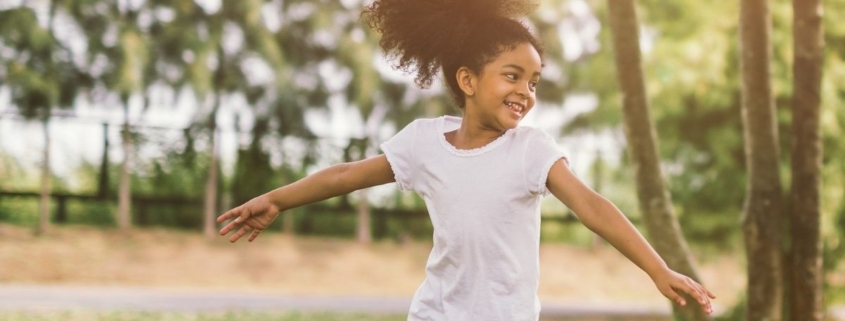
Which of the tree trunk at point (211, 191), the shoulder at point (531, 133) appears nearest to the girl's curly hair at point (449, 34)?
the shoulder at point (531, 133)

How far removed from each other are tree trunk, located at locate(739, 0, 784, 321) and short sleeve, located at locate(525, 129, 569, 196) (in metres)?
3.72

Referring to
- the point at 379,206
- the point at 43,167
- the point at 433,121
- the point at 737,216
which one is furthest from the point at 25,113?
the point at 433,121

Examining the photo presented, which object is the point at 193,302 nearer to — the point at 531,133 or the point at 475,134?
the point at 475,134

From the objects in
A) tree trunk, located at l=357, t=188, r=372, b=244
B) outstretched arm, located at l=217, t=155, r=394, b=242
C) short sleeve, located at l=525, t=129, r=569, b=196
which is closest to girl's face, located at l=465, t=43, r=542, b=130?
short sleeve, located at l=525, t=129, r=569, b=196

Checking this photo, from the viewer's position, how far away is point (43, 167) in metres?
15.7

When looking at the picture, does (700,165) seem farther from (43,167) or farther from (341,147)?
(43,167)

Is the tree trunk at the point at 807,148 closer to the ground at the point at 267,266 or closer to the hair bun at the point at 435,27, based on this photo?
the hair bun at the point at 435,27

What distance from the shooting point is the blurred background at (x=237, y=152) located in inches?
564

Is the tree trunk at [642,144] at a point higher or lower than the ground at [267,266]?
lower

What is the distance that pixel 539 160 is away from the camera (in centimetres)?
298

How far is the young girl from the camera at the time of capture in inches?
117

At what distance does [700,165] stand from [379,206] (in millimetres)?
8363

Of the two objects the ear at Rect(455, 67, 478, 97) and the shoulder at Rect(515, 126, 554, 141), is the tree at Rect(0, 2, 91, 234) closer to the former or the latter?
the ear at Rect(455, 67, 478, 97)

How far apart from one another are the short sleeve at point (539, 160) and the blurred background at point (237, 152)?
8.38 metres
